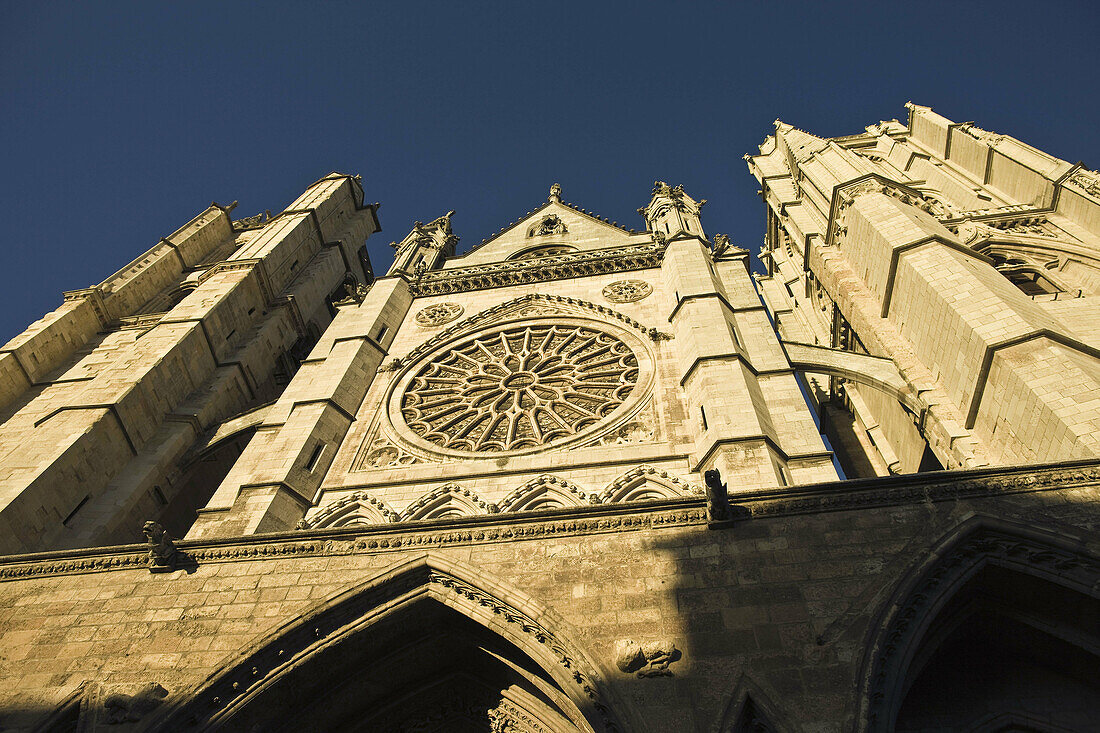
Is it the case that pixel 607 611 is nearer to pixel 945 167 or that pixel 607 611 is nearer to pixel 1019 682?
pixel 1019 682

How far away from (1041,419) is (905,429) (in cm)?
441

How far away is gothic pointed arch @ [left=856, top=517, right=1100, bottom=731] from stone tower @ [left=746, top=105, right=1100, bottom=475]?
2.41 metres

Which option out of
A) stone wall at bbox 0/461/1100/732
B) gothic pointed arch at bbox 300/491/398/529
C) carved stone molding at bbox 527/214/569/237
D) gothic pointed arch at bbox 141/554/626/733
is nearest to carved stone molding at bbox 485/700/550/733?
gothic pointed arch at bbox 141/554/626/733

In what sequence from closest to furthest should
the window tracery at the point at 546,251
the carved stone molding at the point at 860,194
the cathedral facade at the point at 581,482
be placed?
the cathedral facade at the point at 581,482 < the carved stone molding at the point at 860,194 < the window tracery at the point at 546,251

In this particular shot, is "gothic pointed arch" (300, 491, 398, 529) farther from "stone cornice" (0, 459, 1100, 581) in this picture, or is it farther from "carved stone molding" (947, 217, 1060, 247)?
"carved stone molding" (947, 217, 1060, 247)

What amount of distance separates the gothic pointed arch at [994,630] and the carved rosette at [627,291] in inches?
334

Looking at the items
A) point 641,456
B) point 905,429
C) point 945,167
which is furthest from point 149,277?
point 945,167

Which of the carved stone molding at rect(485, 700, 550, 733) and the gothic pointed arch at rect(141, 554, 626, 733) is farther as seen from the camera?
the carved stone molding at rect(485, 700, 550, 733)

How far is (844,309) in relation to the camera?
13.8 meters

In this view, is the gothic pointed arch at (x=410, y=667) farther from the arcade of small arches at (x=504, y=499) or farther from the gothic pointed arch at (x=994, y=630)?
the arcade of small arches at (x=504, y=499)

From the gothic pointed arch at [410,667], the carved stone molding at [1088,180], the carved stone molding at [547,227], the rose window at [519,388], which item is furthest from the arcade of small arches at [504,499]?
the carved stone molding at [1088,180]

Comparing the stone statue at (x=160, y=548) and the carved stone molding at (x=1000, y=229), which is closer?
the stone statue at (x=160, y=548)

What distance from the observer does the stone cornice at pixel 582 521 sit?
5930 millimetres

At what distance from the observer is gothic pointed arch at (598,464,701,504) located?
8.64 m
